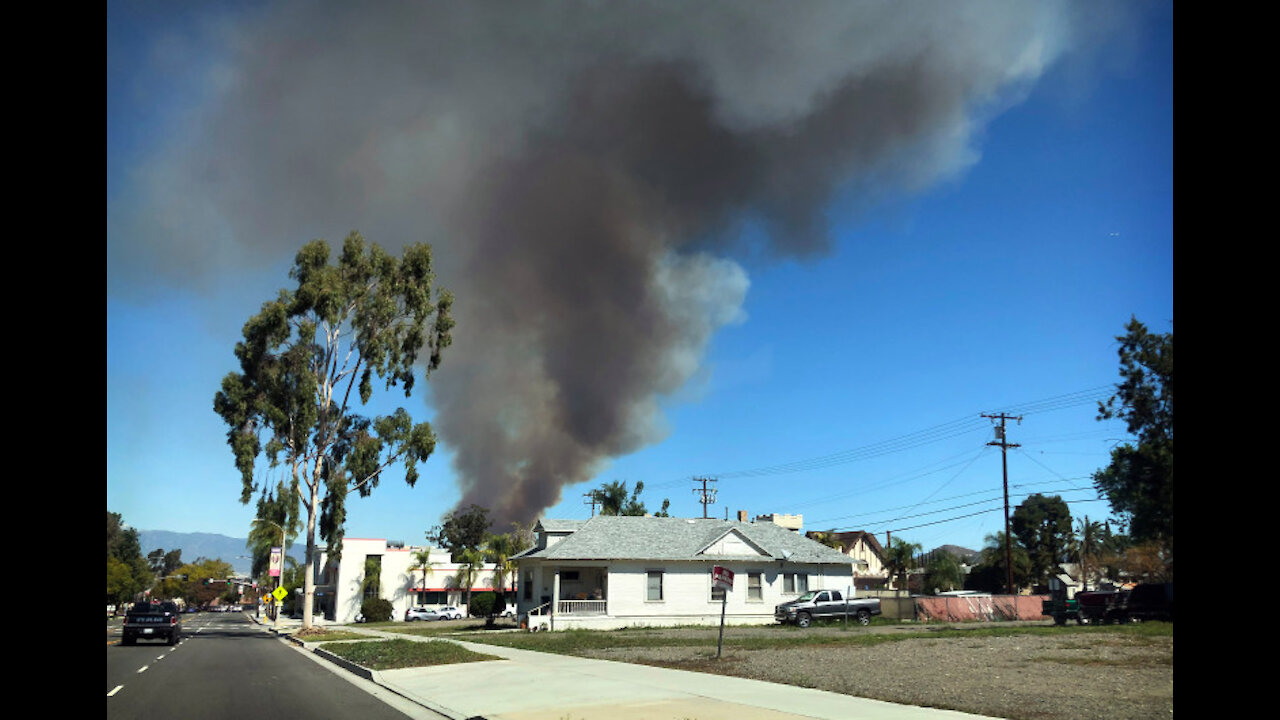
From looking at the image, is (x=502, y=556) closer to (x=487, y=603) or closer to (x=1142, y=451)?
(x=487, y=603)

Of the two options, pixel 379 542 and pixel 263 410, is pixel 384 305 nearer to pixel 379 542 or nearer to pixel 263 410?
pixel 263 410

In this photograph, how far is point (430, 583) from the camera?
242 feet

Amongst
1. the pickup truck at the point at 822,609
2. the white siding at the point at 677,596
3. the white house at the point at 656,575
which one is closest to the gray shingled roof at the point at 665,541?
the white house at the point at 656,575

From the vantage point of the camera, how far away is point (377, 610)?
65500mm

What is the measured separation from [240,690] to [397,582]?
5834cm

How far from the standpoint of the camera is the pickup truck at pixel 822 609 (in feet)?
134

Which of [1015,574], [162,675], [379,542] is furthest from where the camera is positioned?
[1015,574]

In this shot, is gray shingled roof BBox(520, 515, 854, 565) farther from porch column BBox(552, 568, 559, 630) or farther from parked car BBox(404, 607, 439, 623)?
parked car BBox(404, 607, 439, 623)

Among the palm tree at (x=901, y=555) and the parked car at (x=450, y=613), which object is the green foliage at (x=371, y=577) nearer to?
the parked car at (x=450, y=613)

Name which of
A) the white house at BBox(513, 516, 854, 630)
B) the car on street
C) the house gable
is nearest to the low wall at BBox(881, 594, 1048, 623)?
the white house at BBox(513, 516, 854, 630)

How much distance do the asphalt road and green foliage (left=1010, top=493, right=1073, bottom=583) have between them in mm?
98108

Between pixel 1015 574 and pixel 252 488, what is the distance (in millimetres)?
80368

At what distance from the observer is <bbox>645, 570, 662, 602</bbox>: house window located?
4331 centimetres
